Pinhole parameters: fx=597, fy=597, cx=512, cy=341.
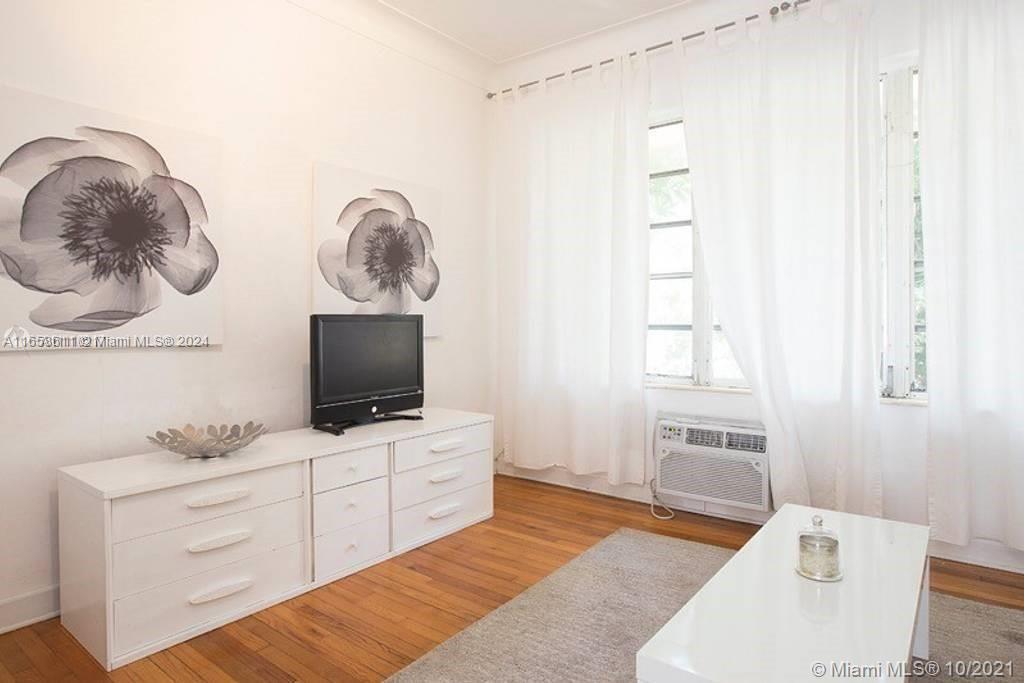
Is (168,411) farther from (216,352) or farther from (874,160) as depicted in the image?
(874,160)

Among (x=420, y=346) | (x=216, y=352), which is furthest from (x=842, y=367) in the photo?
(x=216, y=352)

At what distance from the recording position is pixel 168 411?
8.60 ft

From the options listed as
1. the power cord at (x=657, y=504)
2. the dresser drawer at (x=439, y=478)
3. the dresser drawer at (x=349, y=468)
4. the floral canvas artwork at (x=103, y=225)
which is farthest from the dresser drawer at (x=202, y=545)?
the power cord at (x=657, y=504)

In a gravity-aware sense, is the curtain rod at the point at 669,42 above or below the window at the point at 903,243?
above

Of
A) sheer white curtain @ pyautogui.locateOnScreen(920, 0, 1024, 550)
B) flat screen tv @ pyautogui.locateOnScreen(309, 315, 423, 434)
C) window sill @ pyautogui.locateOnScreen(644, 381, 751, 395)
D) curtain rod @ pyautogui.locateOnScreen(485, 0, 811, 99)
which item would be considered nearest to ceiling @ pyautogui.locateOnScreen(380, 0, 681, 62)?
curtain rod @ pyautogui.locateOnScreen(485, 0, 811, 99)

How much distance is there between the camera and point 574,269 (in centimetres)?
393

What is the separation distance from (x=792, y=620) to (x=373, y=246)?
2.83 meters

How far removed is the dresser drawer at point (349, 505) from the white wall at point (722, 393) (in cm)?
167

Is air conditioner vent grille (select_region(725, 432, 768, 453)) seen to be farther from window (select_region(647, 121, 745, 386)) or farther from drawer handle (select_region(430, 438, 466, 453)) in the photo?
drawer handle (select_region(430, 438, 466, 453))

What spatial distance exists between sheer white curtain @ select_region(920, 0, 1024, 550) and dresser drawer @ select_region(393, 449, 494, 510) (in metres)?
2.23

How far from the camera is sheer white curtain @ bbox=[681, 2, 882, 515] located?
115 inches

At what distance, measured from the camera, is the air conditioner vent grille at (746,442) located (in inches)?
127

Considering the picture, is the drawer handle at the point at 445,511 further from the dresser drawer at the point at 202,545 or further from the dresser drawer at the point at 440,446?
the dresser drawer at the point at 202,545

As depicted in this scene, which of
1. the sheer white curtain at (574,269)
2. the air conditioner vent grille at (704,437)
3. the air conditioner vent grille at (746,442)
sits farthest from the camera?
the sheer white curtain at (574,269)
